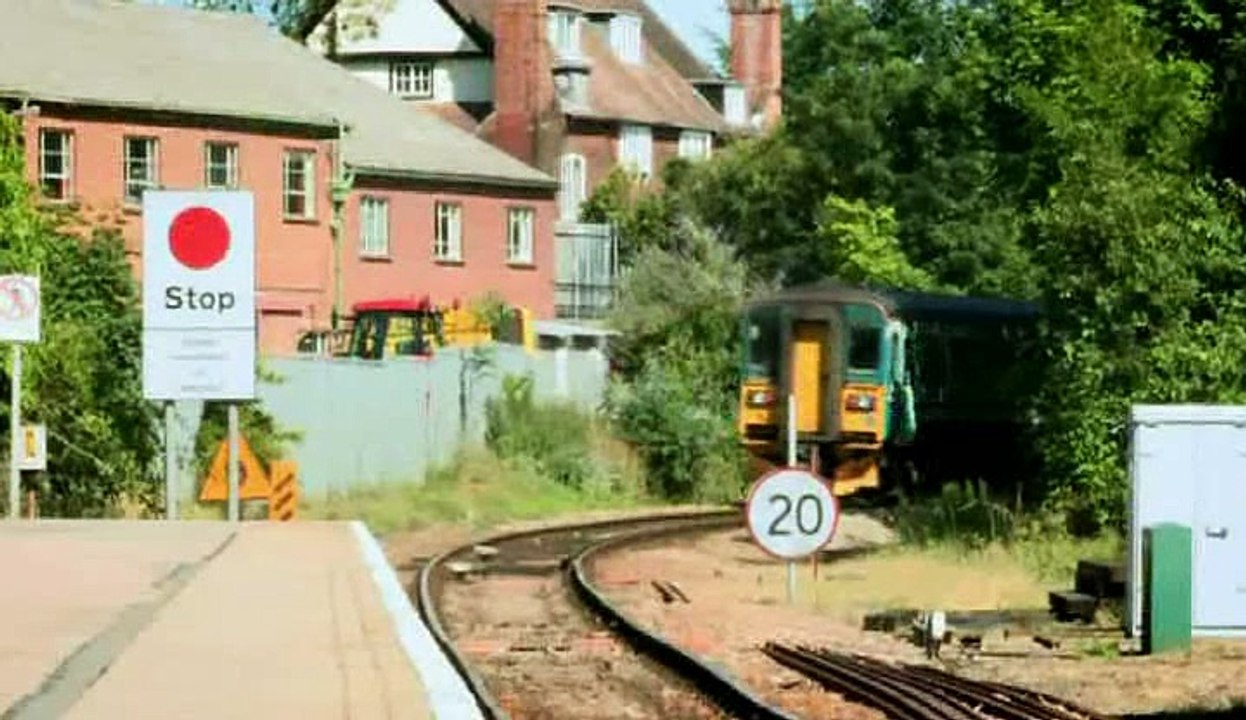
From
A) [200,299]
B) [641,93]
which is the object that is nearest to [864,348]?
[200,299]

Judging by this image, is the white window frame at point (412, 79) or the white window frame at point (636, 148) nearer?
the white window frame at point (412, 79)

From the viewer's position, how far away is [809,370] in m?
43.1

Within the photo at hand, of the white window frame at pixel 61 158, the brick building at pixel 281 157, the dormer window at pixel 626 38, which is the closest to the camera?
the white window frame at pixel 61 158

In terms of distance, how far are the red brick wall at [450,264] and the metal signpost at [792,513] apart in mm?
43165

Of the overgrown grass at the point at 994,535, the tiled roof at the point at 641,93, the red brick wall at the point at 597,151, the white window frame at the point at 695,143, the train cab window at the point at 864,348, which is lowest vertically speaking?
the overgrown grass at the point at 994,535

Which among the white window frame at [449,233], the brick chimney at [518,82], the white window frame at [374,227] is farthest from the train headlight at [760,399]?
the brick chimney at [518,82]

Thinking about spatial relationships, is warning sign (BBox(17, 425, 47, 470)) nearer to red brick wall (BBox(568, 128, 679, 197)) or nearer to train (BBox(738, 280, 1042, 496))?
train (BBox(738, 280, 1042, 496))

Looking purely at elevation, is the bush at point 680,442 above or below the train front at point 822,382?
below

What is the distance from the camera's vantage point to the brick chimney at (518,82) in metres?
85.0

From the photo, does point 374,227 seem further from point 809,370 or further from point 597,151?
point 809,370

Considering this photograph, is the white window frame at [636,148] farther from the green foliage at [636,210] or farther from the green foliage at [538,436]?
the green foliage at [538,436]

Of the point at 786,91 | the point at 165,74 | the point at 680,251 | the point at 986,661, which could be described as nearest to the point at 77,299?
the point at 986,661

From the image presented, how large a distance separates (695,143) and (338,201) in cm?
3373

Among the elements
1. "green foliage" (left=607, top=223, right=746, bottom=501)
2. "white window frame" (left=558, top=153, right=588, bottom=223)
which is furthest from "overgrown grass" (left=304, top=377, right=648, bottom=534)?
→ "white window frame" (left=558, top=153, right=588, bottom=223)
